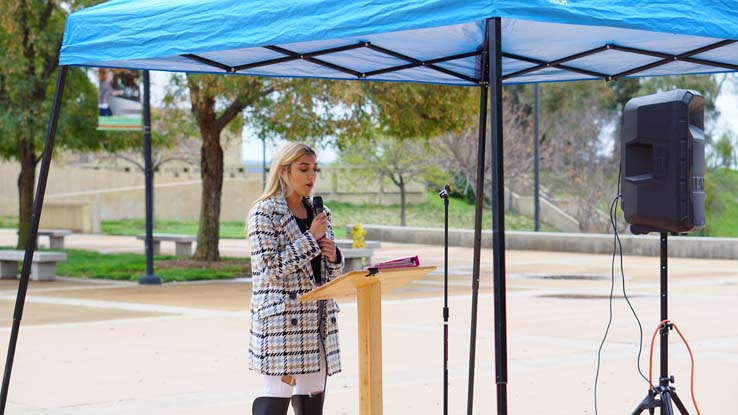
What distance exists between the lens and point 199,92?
20.2 metres

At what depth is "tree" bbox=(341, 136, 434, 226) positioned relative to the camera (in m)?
42.7

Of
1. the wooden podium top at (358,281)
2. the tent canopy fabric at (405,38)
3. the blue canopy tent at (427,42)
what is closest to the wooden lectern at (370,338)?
the wooden podium top at (358,281)

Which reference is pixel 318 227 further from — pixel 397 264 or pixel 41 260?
pixel 41 260

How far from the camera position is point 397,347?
37.4 ft

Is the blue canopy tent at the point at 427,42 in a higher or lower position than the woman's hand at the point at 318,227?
higher

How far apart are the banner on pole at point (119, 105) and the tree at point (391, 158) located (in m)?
22.3

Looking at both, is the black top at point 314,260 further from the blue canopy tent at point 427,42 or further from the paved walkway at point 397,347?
the paved walkway at point 397,347

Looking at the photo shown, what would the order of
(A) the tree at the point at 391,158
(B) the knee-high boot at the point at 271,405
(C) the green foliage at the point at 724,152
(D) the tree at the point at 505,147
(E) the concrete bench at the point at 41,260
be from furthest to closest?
(A) the tree at the point at 391,158 < (D) the tree at the point at 505,147 < (C) the green foliage at the point at 724,152 < (E) the concrete bench at the point at 41,260 < (B) the knee-high boot at the point at 271,405

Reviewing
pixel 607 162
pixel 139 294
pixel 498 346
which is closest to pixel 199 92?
pixel 139 294

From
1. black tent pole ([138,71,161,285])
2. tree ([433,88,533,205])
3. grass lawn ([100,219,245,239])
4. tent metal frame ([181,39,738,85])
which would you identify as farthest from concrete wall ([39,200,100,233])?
tent metal frame ([181,39,738,85])

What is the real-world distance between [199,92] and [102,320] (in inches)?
279

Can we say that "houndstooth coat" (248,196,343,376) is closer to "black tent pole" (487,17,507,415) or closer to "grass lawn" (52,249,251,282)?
"black tent pole" (487,17,507,415)

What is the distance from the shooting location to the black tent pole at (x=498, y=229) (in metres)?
5.23

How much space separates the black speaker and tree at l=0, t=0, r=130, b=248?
16283 millimetres
